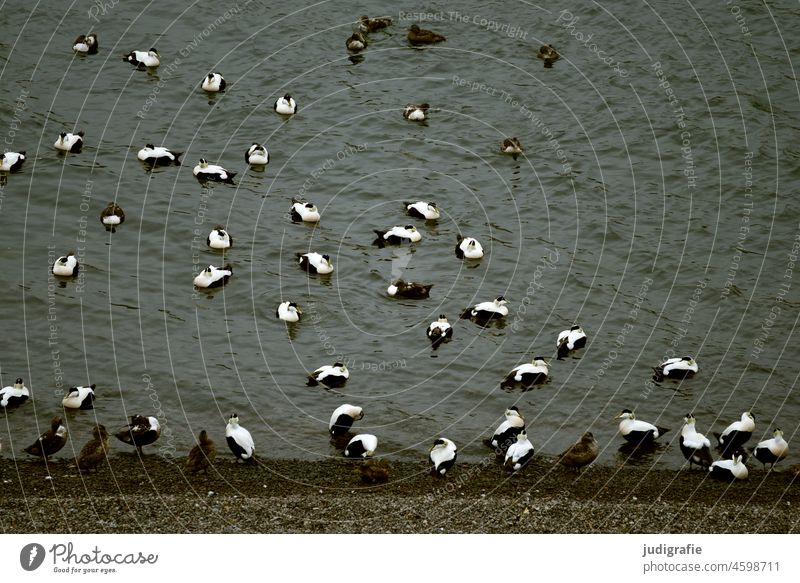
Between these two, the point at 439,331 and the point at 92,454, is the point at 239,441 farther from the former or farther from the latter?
the point at 439,331

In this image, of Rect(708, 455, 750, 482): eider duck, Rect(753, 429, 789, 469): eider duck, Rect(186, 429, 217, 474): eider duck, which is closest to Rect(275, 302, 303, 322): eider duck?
Rect(186, 429, 217, 474): eider duck

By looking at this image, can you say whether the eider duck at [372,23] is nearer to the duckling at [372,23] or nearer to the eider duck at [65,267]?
the duckling at [372,23]

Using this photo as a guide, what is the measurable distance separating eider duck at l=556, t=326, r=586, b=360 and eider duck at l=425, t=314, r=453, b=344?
7.99 ft

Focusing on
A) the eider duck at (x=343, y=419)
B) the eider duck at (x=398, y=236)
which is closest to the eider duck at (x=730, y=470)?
the eider duck at (x=343, y=419)

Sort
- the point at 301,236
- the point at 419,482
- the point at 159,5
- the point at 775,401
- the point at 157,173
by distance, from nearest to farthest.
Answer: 1. the point at 419,482
2. the point at 775,401
3. the point at 301,236
4. the point at 157,173
5. the point at 159,5

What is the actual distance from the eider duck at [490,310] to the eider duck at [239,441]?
7.13 m

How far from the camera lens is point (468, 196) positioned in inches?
1175

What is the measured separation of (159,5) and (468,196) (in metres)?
14.8

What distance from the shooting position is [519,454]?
1988cm

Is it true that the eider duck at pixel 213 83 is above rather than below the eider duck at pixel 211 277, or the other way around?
above

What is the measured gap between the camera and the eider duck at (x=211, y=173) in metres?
30.0

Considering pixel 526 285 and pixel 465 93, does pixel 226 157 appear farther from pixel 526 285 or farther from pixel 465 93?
pixel 526 285

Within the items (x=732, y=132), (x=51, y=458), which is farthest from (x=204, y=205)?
(x=732, y=132)

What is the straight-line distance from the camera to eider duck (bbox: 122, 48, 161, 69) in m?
34.8
